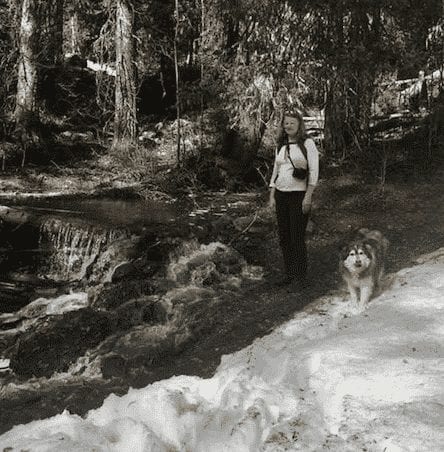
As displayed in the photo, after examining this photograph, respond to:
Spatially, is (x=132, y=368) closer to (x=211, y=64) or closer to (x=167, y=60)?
(x=211, y=64)

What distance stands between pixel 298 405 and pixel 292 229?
10.8 ft

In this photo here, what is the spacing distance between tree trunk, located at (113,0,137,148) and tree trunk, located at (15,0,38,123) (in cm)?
245

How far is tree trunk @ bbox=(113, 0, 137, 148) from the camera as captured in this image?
16969mm

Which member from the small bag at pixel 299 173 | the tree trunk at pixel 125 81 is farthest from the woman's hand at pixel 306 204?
the tree trunk at pixel 125 81

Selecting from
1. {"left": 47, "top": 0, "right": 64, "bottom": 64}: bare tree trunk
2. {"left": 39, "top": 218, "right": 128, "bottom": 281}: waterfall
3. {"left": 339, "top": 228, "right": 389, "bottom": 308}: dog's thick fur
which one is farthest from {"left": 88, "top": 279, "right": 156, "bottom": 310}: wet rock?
{"left": 47, "top": 0, "right": 64, "bottom": 64}: bare tree trunk

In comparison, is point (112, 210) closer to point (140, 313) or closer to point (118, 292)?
point (118, 292)

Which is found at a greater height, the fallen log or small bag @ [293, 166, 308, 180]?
small bag @ [293, 166, 308, 180]

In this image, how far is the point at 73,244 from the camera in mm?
10703

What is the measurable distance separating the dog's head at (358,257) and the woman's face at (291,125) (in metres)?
1.49

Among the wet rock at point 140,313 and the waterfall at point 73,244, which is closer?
the wet rock at point 140,313

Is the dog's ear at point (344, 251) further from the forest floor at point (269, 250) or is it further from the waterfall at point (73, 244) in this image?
the waterfall at point (73, 244)

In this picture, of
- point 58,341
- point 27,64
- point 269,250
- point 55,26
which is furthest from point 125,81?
point 58,341

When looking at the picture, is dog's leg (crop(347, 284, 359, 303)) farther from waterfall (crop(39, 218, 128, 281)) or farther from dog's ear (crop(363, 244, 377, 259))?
waterfall (crop(39, 218, 128, 281))

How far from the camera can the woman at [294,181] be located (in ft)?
22.1
